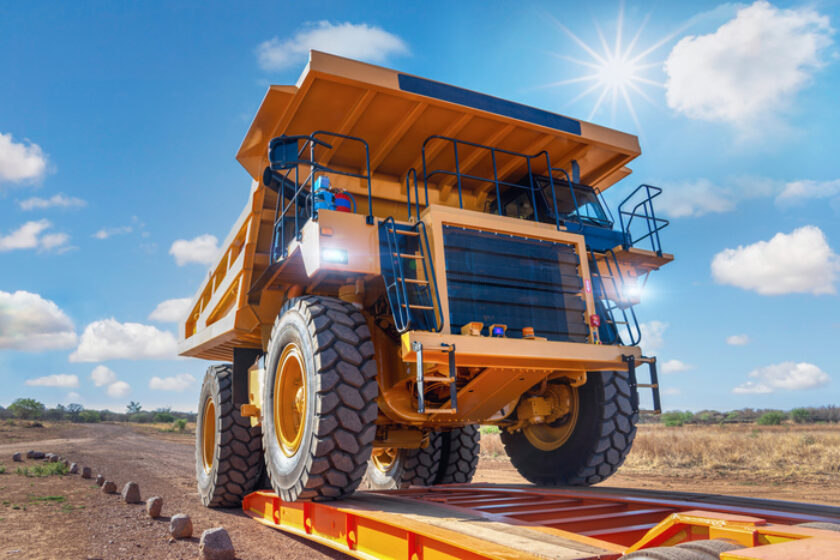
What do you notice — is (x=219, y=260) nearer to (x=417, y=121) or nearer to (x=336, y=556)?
(x=417, y=121)

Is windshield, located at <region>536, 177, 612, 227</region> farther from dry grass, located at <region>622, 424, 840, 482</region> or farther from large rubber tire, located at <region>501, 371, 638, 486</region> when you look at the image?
dry grass, located at <region>622, 424, 840, 482</region>

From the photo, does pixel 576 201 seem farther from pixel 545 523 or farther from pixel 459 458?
pixel 459 458

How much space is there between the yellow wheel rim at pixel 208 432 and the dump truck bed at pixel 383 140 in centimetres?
135

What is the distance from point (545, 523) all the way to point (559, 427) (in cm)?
275

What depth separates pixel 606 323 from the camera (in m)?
5.62

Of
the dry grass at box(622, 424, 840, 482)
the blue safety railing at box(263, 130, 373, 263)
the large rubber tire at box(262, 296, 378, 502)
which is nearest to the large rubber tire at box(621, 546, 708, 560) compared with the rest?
the large rubber tire at box(262, 296, 378, 502)

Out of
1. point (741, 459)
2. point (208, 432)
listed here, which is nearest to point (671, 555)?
point (208, 432)

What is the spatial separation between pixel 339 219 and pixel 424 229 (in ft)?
2.37

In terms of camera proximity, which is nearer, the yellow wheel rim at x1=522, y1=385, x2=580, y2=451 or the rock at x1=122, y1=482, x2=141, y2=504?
the yellow wheel rim at x1=522, y1=385, x2=580, y2=451

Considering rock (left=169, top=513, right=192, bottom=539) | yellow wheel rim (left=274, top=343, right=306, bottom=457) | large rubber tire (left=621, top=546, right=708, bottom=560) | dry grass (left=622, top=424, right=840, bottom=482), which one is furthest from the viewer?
dry grass (left=622, top=424, right=840, bottom=482)

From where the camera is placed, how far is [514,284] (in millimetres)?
5137

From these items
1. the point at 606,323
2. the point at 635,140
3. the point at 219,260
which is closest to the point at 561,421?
the point at 606,323

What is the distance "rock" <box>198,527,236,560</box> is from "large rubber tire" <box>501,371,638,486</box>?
3359 millimetres

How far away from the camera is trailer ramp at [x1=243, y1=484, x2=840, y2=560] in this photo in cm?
236
